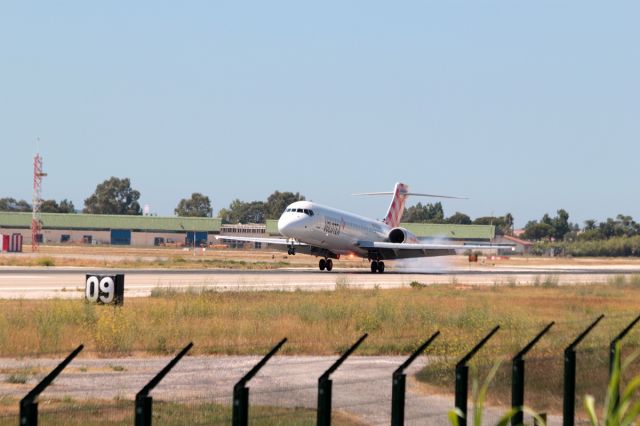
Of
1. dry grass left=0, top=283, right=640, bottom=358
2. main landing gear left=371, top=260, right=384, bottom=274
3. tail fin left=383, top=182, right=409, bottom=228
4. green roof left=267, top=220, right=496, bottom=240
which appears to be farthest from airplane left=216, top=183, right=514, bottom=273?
green roof left=267, top=220, right=496, bottom=240

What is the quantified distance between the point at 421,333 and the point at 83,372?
1080 centimetres

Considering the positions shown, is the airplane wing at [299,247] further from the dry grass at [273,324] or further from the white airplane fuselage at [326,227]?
the dry grass at [273,324]

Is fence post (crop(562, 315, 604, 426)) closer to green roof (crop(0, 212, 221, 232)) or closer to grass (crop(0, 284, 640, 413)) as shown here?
grass (crop(0, 284, 640, 413))

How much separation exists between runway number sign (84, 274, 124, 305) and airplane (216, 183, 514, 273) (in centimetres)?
2975

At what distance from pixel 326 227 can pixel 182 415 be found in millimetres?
52047

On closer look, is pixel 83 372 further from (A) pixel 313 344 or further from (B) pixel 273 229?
(B) pixel 273 229

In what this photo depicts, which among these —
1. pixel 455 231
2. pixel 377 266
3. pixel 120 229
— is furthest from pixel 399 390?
pixel 455 231

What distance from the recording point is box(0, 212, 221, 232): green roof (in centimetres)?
18288

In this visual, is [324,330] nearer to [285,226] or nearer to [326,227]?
[285,226]

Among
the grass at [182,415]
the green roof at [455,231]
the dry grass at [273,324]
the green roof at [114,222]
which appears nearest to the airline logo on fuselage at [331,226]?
the dry grass at [273,324]

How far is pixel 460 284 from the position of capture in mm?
55094

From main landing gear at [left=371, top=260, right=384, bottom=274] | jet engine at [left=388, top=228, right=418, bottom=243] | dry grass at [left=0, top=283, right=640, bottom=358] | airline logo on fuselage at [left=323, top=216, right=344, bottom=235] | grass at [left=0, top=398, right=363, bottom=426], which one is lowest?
dry grass at [left=0, top=283, right=640, bottom=358]

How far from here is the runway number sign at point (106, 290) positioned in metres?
32.2

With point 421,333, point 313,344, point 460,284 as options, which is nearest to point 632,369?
point 313,344
